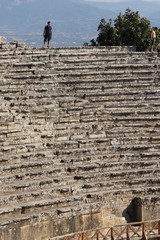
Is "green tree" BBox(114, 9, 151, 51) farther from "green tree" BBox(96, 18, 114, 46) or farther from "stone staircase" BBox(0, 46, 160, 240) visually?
"stone staircase" BBox(0, 46, 160, 240)

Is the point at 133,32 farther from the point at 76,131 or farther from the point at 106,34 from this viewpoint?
the point at 76,131

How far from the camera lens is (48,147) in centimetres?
1650

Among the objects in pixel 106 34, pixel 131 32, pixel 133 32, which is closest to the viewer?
pixel 133 32

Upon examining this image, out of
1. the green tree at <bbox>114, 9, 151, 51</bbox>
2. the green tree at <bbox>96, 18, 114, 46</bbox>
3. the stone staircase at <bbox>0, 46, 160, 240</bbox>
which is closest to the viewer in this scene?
the stone staircase at <bbox>0, 46, 160, 240</bbox>

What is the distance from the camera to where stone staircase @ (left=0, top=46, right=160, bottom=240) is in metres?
14.8

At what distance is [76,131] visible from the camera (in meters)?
17.6

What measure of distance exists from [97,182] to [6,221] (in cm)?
342

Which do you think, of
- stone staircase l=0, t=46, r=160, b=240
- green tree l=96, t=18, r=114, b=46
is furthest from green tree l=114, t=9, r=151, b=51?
stone staircase l=0, t=46, r=160, b=240

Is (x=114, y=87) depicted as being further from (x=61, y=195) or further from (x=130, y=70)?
(x=61, y=195)

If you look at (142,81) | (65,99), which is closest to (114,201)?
(65,99)

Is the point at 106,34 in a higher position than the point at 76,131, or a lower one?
higher

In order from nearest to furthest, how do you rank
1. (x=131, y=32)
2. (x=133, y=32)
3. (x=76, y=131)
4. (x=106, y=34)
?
(x=76, y=131)
(x=133, y=32)
(x=131, y=32)
(x=106, y=34)

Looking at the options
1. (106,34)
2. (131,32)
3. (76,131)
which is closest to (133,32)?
(131,32)

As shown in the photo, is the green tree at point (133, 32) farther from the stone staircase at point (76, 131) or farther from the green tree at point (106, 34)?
the stone staircase at point (76, 131)
